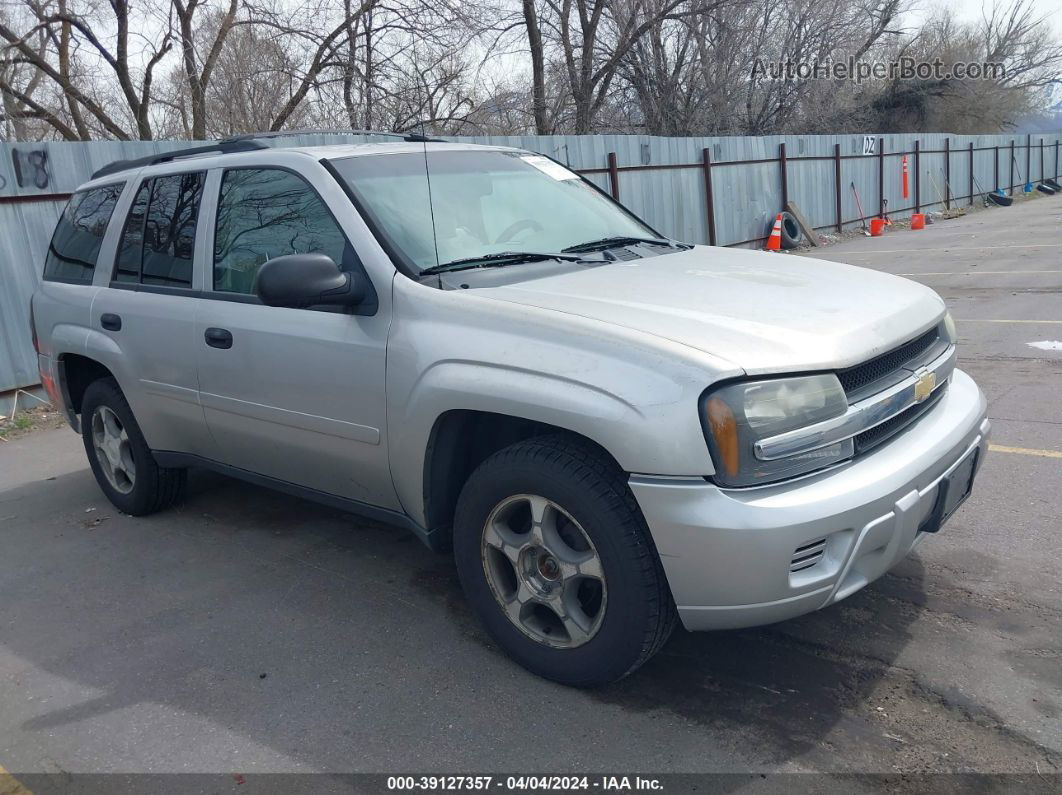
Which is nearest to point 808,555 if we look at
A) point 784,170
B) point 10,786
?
point 10,786

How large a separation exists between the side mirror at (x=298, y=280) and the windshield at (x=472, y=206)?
1.05 ft

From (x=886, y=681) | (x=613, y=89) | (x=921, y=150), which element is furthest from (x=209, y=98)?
(x=921, y=150)

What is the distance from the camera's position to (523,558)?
3.10 metres

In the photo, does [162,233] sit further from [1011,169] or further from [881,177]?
[1011,169]

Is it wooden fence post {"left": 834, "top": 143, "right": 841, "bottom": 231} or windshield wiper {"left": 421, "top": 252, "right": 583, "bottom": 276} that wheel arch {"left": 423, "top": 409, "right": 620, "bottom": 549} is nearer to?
windshield wiper {"left": 421, "top": 252, "right": 583, "bottom": 276}

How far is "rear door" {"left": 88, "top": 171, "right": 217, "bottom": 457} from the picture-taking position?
14.0 feet

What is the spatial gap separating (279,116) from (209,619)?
14.8m

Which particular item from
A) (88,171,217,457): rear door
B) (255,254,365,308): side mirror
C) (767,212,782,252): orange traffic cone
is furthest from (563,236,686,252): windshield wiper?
(767,212,782,252): orange traffic cone

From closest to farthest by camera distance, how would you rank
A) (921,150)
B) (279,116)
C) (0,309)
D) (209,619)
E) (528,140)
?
1. (209,619)
2. (0,309)
3. (528,140)
4. (279,116)
5. (921,150)

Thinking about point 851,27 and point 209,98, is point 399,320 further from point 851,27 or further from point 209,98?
point 851,27

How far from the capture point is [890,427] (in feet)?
9.88

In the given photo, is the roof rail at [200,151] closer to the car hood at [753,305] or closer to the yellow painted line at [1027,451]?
the car hood at [753,305]

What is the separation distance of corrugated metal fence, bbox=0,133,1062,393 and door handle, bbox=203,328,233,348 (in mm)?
1559

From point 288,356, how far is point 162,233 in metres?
1.32
